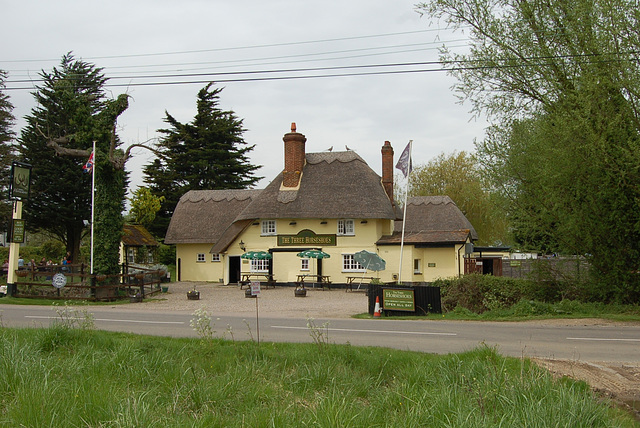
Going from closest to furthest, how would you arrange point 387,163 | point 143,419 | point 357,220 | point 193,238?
point 143,419
point 357,220
point 387,163
point 193,238

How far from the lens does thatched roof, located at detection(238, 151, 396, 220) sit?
119 feet

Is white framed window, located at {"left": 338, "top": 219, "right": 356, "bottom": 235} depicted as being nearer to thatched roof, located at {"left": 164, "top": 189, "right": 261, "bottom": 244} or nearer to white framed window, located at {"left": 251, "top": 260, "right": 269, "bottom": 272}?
white framed window, located at {"left": 251, "top": 260, "right": 269, "bottom": 272}

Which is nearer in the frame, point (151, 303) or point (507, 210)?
point (507, 210)

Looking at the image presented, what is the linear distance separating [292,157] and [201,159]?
20081 mm

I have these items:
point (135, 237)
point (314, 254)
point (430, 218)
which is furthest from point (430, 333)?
point (135, 237)

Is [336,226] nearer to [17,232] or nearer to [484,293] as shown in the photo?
[484,293]

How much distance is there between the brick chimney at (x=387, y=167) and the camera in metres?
39.4

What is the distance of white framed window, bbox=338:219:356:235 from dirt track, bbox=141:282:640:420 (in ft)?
12.9

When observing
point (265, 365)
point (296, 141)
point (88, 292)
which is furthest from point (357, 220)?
point (265, 365)

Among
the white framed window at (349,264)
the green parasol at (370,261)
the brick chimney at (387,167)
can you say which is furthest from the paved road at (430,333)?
the brick chimney at (387,167)

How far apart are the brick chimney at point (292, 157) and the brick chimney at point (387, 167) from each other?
560 centimetres

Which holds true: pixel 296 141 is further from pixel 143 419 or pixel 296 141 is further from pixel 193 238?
pixel 143 419

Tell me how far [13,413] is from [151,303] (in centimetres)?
2082

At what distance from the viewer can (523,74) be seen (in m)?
19.8
